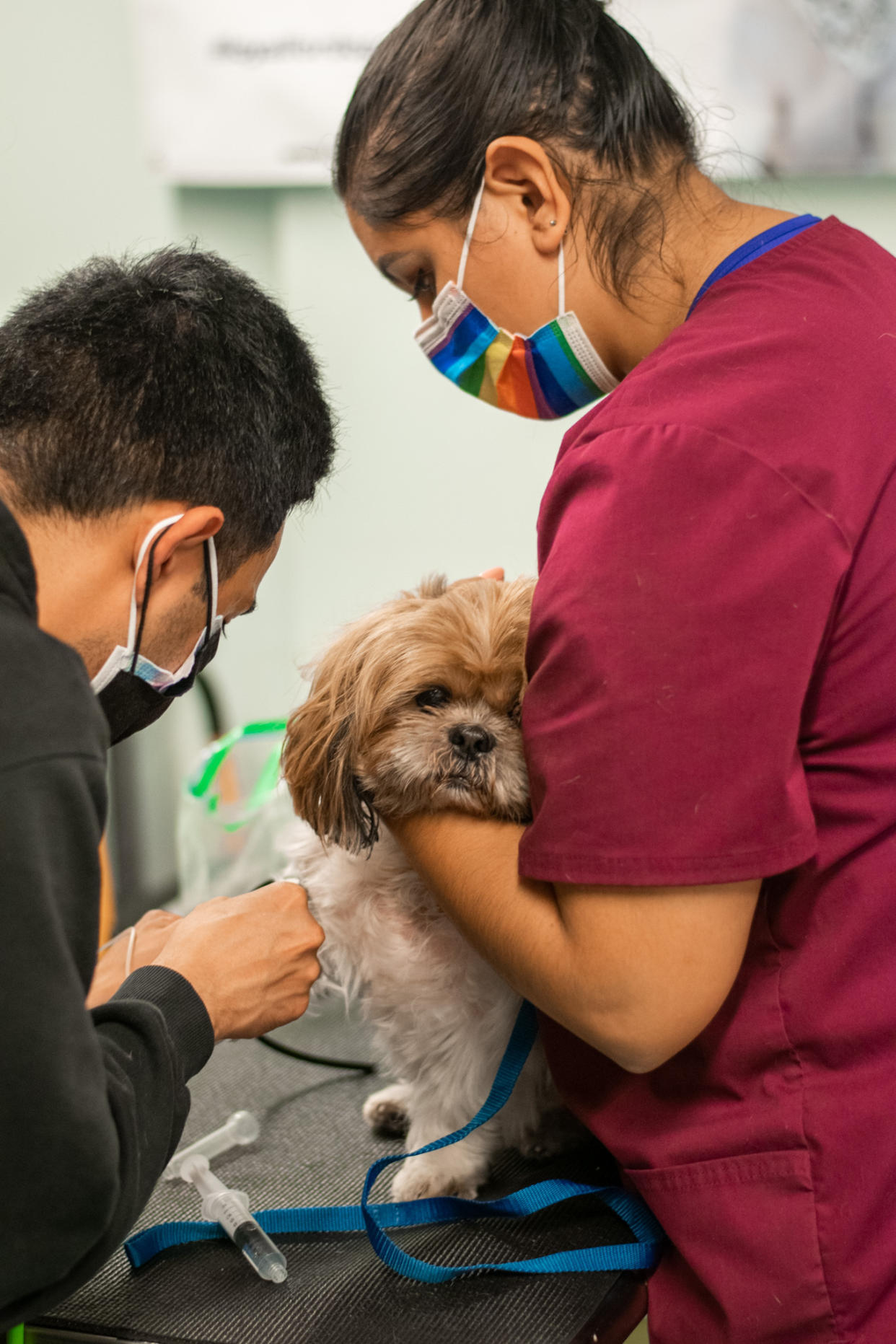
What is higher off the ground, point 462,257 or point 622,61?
point 622,61

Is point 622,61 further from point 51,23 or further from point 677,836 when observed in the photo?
point 51,23

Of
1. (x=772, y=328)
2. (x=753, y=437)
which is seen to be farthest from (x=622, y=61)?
(x=753, y=437)

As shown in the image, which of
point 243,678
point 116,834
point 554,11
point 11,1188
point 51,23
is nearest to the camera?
point 11,1188

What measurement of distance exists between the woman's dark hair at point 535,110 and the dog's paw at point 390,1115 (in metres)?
1.03

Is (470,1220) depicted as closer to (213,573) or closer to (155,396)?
(213,573)

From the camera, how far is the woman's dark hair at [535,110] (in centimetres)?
102

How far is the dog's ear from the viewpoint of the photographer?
1.26m

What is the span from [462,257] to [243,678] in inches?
81.7

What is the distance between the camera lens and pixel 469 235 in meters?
1.09

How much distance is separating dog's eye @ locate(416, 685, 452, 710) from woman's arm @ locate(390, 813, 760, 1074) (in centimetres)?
36

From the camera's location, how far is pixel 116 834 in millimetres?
2830

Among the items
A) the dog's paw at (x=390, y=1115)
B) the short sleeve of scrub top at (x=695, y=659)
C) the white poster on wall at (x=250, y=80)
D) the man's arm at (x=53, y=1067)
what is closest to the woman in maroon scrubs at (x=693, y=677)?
the short sleeve of scrub top at (x=695, y=659)

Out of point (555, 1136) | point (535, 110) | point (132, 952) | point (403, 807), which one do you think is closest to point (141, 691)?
point (403, 807)

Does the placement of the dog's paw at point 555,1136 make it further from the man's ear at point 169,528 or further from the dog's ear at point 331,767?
the man's ear at point 169,528
